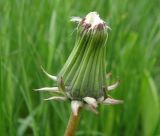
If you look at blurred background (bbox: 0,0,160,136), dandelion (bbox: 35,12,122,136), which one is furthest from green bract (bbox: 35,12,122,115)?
blurred background (bbox: 0,0,160,136)

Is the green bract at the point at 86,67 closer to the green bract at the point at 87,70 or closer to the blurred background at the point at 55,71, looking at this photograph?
the green bract at the point at 87,70

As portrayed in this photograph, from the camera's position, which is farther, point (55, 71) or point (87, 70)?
point (55, 71)

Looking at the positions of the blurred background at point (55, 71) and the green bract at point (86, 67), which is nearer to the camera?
the green bract at point (86, 67)

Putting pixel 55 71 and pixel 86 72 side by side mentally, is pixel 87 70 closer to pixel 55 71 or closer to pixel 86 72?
pixel 86 72

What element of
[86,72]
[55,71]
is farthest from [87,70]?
[55,71]

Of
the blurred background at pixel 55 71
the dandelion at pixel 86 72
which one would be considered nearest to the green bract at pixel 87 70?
the dandelion at pixel 86 72

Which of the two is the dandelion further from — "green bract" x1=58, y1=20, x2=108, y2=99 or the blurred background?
the blurred background

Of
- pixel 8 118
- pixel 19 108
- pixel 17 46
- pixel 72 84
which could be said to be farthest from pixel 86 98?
pixel 17 46
